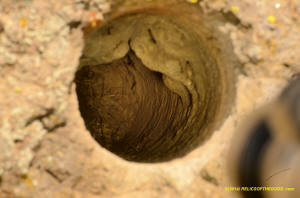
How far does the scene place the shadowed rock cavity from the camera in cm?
155

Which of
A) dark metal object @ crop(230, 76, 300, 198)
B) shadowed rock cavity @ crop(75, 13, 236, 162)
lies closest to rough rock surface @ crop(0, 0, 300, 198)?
shadowed rock cavity @ crop(75, 13, 236, 162)

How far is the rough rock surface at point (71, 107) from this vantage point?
1171 mm

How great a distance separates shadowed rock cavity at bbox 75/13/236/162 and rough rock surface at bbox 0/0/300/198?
0.12 m

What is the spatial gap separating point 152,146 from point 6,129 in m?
0.91

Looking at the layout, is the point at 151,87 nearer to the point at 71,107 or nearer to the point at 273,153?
the point at 71,107

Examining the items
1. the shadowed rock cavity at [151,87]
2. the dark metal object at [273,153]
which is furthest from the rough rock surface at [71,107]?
the dark metal object at [273,153]

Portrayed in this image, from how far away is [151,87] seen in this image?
6.67 feet

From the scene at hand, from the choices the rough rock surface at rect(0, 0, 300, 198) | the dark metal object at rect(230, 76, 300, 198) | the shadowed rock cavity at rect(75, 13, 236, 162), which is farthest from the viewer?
the shadowed rock cavity at rect(75, 13, 236, 162)

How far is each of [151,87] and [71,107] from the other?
853mm

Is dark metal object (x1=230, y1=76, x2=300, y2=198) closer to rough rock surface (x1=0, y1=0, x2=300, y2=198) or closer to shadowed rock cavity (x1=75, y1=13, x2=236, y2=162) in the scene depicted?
rough rock surface (x1=0, y1=0, x2=300, y2=198)

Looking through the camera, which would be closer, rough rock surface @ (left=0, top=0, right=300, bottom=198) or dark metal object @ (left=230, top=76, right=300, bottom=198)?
dark metal object @ (left=230, top=76, right=300, bottom=198)

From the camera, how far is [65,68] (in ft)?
4.02

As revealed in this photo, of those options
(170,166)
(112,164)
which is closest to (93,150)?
(112,164)

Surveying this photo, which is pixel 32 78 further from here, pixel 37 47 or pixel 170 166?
pixel 170 166
